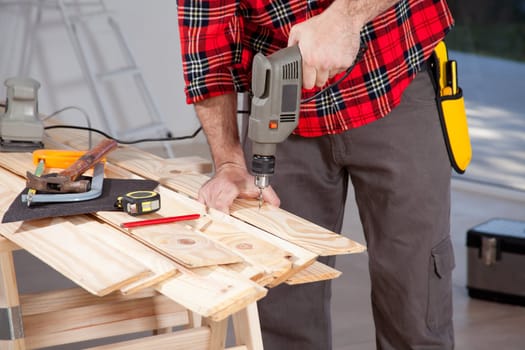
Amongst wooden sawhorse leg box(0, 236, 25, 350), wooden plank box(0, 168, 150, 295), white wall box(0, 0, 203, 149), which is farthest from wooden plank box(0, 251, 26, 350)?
white wall box(0, 0, 203, 149)

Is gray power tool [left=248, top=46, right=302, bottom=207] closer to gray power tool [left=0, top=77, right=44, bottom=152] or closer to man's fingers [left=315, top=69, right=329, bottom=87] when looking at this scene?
man's fingers [left=315, top=69, right=329, bottom=87]

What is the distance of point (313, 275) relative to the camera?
153 centimetres

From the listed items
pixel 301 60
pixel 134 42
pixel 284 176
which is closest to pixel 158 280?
pixel 301 60

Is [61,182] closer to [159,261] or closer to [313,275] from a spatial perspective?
[159,261]

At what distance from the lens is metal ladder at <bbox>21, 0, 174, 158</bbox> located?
601 cm

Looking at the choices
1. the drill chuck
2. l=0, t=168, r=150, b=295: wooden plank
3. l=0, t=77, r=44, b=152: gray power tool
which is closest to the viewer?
l=0, t=168, r=150, b=295: wooden plank

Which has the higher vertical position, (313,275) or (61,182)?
(61,182)

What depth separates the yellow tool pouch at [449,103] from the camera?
201 centimetres

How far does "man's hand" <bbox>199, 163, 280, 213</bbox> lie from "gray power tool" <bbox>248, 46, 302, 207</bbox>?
0.10m

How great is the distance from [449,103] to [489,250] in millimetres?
1768

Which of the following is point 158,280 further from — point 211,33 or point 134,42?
point 134,42

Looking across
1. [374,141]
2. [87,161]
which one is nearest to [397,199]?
[374,141]

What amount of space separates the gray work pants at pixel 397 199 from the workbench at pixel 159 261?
27cm

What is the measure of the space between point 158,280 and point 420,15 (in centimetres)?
94
